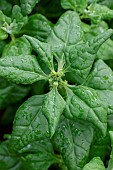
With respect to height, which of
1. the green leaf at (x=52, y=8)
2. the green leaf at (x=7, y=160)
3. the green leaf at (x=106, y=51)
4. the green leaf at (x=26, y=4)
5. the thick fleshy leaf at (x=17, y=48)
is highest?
the green leaf at (x=26, y=4)

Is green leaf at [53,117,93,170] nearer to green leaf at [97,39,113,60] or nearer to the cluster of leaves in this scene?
the cluster of leaves

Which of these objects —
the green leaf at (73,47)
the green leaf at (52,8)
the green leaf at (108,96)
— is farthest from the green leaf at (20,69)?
the green leaf at (52,8)

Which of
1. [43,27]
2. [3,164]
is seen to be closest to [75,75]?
[43,27]

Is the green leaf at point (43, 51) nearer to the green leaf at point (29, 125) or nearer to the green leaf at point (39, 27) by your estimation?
the green leaf at point (29, 125)

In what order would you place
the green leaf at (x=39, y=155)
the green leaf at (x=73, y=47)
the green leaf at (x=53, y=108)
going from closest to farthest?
the green leaf at (x=53, y=108)
the green leaf at (x=73, y=47)
the green leaf at (x=39, y=155)

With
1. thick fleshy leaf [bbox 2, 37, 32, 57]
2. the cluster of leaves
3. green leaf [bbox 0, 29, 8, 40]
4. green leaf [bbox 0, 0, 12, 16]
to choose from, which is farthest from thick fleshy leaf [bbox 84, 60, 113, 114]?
green leaf [bbox 0, 0, 12, 16]

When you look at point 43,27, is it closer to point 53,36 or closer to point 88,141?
point 53,36

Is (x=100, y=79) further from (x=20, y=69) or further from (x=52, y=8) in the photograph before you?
(x=52, y=8)
